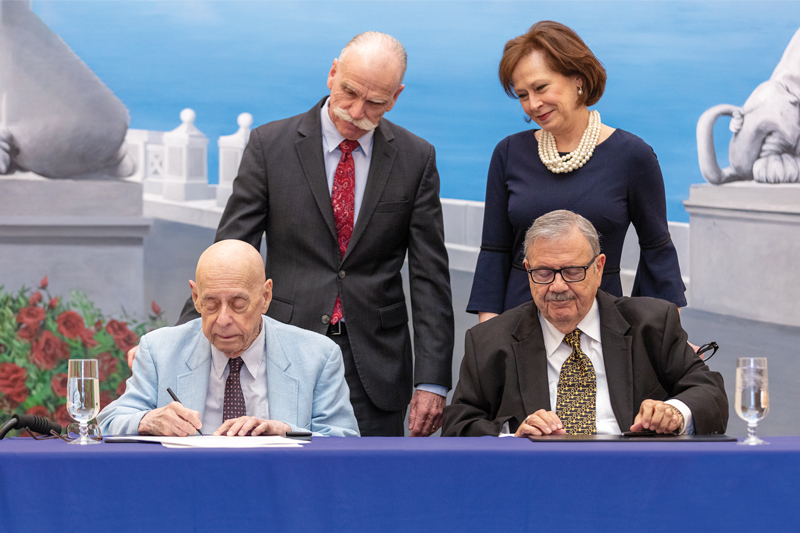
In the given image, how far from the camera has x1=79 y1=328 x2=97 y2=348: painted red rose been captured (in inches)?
155

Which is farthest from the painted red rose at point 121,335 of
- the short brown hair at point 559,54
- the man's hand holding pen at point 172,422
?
the short brown hair at point 559,54

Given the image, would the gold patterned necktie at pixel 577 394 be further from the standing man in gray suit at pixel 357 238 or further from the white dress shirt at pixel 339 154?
the white dress shirt at pixel 339 154

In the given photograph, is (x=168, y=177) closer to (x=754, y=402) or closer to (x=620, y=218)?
(x=620, y=218)

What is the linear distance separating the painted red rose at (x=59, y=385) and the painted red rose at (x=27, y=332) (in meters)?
0.22

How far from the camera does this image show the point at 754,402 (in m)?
1.74

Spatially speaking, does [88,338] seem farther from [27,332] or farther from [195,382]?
[195,382]

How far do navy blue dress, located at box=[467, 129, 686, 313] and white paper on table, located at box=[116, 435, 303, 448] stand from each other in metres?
1.01

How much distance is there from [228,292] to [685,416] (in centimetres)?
108

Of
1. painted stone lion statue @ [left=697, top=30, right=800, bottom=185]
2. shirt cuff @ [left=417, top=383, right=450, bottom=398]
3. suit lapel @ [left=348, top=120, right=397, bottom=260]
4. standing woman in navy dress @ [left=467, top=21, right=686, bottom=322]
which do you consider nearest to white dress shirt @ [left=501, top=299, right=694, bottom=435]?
standing woman in navy dress @ [left=467, top=21, right=686, bottom=322]

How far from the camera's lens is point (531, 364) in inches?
85.2

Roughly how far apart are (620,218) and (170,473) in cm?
149

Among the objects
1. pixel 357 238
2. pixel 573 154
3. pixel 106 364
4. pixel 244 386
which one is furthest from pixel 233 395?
pixel 106 364

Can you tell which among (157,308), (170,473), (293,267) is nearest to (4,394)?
(157,308)

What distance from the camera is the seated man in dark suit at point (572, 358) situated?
6.97ft
